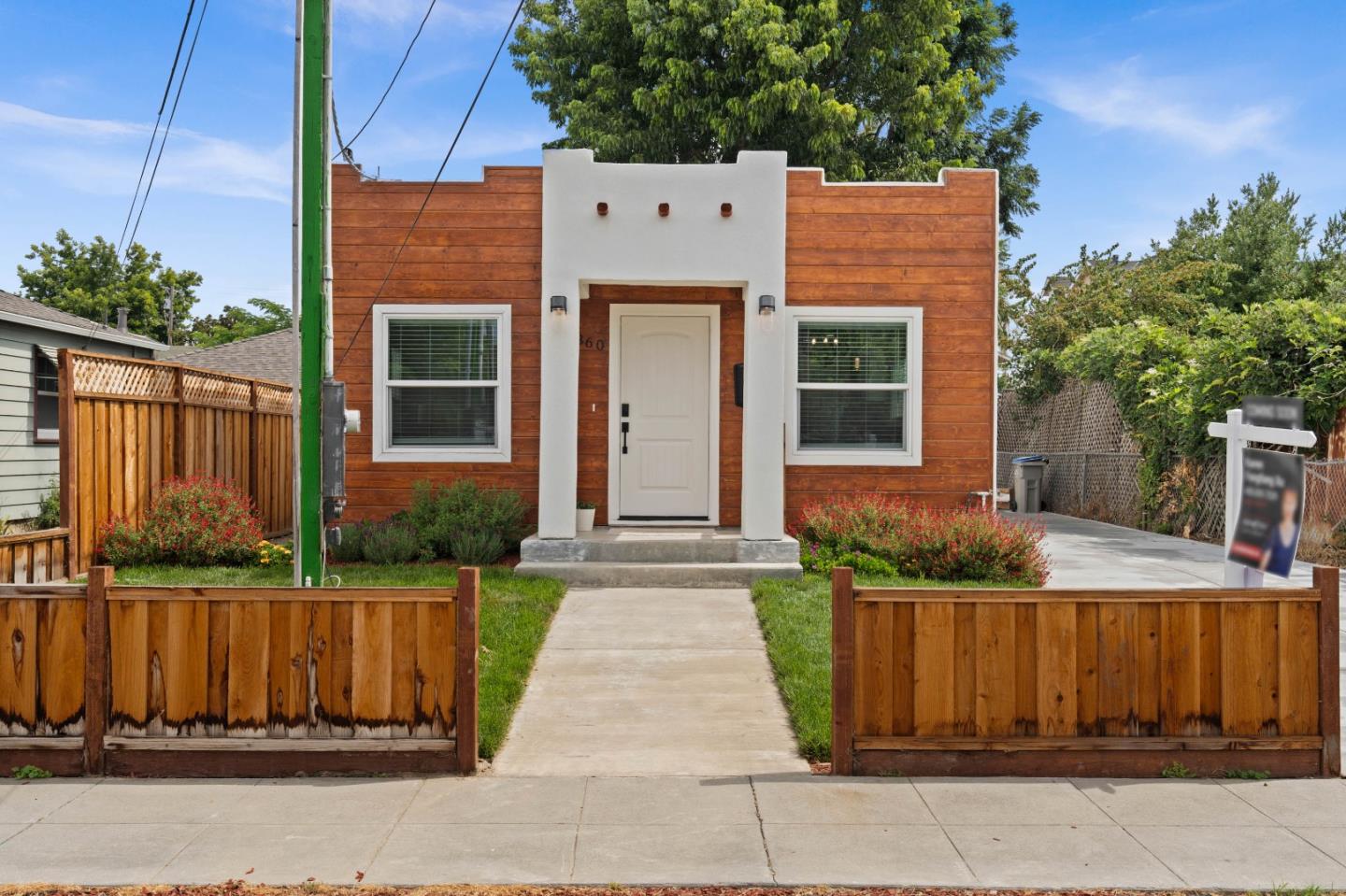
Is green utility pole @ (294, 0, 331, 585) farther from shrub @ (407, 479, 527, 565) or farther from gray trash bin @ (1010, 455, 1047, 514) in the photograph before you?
gray trash bin @ (1010, 455, 1047, 514)

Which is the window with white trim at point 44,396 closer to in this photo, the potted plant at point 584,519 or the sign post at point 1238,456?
the potted plant at point 584,519

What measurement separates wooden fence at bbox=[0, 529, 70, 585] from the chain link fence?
12.6m

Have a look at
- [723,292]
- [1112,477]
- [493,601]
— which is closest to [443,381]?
[723,292]

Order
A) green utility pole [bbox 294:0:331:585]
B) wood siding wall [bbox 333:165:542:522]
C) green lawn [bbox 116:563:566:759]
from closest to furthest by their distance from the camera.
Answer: green lawn [bbox 116:563:566:759], green utility pole [bbox 294:0:331:585], wood siding wall [bbox 333:165:542:522]

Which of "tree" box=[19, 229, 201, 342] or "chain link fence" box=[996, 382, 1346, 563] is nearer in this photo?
"chain link fence" box=[996, 382, 1346, 563]

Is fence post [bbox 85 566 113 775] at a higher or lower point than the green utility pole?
lower

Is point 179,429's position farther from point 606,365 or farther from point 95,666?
point 95,666

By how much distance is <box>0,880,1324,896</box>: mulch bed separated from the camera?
370cm

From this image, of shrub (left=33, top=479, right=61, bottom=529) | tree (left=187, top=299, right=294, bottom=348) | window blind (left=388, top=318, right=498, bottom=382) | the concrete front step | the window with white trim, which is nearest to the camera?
the concrete front step

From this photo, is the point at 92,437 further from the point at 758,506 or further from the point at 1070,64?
the point at 1070,64

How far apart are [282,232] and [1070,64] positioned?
17.0 meters

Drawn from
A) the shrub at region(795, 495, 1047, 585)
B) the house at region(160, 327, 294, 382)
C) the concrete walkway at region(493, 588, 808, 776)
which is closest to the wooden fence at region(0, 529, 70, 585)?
the concrete walkway at region(493, 588, 808, 776)

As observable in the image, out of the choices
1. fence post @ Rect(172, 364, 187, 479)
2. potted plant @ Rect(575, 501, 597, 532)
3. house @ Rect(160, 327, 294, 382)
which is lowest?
potted plant @ Rect(575, 501, 597, 532)

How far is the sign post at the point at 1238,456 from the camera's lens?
504 centimetres
